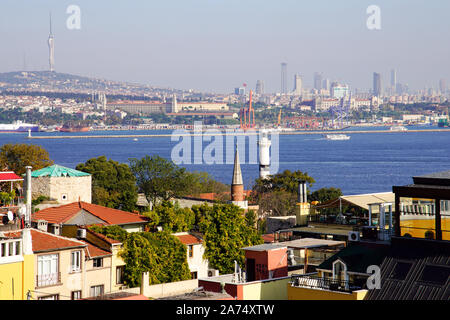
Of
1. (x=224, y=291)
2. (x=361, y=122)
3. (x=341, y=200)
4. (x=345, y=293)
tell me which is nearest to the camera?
(x=345, y=293)

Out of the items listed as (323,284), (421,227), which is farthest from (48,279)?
(421,227)

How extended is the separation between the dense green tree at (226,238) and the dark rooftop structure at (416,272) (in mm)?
4797

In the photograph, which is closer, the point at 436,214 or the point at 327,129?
the point at 436,214

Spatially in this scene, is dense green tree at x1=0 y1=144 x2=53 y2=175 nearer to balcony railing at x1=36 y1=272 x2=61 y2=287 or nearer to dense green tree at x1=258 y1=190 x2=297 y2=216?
dense green tree at x1=258 y1=190 x2=297 y2=216

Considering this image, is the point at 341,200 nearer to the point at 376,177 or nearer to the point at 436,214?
the point at 436,214

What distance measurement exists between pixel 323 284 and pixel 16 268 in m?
2.42

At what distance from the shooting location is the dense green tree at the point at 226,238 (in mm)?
10719

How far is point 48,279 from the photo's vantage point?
7848 mm

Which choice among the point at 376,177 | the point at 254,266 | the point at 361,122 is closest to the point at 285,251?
the point at 254,266

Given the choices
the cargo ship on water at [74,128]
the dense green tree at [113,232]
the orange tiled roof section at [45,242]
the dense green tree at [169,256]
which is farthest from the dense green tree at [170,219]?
the cargo ship on water at [74,128]

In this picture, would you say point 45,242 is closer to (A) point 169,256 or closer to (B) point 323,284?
(A) point 169,256

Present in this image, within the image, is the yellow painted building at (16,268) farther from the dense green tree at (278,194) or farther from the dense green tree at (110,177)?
the dense green tree at (110,177)

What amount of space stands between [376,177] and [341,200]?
3767 centimetres
